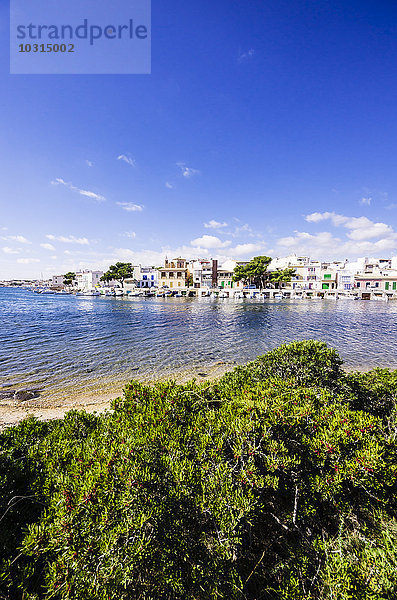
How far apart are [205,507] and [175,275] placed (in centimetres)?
8274

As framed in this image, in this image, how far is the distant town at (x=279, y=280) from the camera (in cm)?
6994

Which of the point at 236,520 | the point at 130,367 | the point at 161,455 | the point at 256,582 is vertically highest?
the point at 161,455

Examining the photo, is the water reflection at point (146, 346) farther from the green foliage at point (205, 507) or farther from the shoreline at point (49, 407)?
the green foliage at point (205, 507)

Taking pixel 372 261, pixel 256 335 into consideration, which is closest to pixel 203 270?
pixel 372 261

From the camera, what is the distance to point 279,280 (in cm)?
7319

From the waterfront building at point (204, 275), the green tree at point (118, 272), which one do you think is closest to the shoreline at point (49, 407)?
the waterfront building at point (204, 275)

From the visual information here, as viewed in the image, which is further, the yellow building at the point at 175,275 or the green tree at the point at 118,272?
the green tree at the point at 118,272

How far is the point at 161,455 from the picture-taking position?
2.19 meters

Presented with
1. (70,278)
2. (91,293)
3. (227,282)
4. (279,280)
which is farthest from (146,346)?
(70,278)

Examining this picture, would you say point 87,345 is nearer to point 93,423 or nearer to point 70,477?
point 93,423

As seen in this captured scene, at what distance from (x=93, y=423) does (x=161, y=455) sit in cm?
195

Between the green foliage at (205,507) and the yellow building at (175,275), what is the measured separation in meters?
79.4

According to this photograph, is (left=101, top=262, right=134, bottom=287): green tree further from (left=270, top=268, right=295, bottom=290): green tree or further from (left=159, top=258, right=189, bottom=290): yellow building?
(left=270, top=268, right=295, bottom=290): green tree

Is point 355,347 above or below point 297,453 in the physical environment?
below
